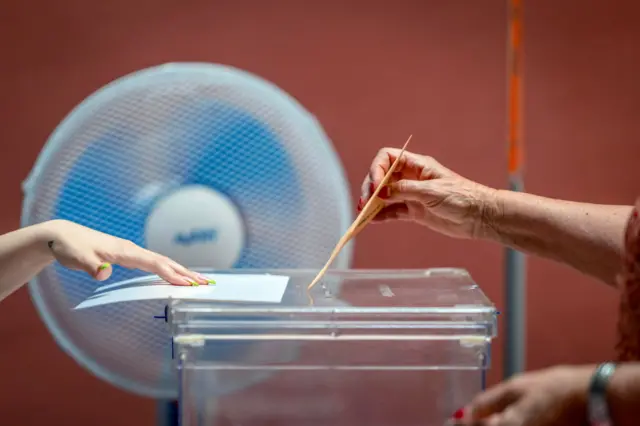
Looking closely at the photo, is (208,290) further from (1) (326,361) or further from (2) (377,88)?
(2) (377,88)

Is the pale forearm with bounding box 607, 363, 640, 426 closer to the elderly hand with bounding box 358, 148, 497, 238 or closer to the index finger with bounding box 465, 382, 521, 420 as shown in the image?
the index finger with bounding box 465, 382, 521, 420

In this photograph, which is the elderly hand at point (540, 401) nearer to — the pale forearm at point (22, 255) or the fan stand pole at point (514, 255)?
the pale forearm at point (22, 255)

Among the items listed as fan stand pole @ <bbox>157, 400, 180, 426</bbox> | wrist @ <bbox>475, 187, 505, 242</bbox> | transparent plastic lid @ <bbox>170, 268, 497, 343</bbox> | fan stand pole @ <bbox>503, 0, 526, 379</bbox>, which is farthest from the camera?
fan stand pole @ <bbox>503, 0, 526, 379</bbox>

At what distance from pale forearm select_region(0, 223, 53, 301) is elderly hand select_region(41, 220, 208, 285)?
13 millimetres

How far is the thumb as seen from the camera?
46.8 inches

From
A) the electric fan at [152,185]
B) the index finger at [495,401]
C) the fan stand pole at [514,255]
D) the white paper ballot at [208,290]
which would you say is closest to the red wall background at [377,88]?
the fan stand pole at [514,255]

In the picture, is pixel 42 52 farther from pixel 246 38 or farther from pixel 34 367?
pixel 34 367

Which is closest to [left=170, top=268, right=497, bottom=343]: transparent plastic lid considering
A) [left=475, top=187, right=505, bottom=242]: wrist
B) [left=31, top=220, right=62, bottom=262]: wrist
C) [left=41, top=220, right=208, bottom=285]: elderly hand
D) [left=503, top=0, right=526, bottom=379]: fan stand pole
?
[left=41, top=220, right=208, bottom=285]: elderly hand

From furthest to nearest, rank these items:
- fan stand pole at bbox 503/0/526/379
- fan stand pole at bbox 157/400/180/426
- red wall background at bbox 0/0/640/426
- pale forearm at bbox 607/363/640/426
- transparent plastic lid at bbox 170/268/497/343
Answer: red wall background at bbox 0/0/640/426 < fan stand pole at bbox 503/0/526/379 < fan stand pole at bbox 157/400/180/426 < transparent plastic lid at bbox 170/268/497/343 < pale forearm at bbox 607/363/640/426

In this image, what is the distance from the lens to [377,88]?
1957 mm

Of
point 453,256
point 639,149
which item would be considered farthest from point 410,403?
point 639,149

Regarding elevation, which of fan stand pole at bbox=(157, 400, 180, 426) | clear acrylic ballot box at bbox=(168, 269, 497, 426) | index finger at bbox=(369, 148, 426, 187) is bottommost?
fan stand pole at bbox=(157, 400, 180, 426)

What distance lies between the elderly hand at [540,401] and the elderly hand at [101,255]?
0.43 metres

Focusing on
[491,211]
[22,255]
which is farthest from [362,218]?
[22,255]
